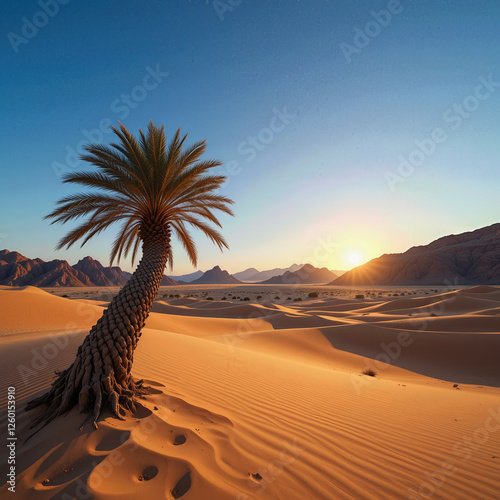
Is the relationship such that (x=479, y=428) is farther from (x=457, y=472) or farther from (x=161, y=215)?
(x=161, y=215)

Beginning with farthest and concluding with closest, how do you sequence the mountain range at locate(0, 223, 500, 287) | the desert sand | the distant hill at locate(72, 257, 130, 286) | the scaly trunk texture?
the distant hill at locate(72, 257, 130, 286) < the mountain range at locate(0, 223, 500, 287) < the scaly trunk texture < the desert sand

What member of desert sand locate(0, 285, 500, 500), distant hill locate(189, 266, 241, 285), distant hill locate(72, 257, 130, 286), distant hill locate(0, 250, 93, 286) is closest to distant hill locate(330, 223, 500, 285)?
desert sand locate(0, 285, 500, 500)

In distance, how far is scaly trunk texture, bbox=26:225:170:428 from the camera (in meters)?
3.57

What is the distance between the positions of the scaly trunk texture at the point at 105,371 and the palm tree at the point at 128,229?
0.04ft

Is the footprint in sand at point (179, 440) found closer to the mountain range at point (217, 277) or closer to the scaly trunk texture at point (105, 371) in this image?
the scaly trunk texture at point (105, 371)

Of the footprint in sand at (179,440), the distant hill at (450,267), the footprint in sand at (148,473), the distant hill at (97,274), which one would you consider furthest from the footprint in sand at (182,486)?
the distant hill at (97,274)

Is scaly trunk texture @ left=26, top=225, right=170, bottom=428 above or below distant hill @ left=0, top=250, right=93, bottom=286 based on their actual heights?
below

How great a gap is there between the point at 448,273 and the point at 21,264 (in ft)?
435

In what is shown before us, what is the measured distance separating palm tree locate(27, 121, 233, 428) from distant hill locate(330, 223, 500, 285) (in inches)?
2925

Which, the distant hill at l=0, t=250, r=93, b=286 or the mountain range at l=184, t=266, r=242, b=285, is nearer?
the distant hill at l=0, t=250, r=93, b=286

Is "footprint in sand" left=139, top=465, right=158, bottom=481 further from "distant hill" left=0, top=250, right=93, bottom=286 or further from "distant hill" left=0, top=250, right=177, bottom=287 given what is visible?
"distant hill" left=0, top=250, right=93, bottom=286

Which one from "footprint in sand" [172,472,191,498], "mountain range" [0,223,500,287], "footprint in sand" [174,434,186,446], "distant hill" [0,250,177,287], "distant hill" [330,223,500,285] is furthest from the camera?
"distant hill" [0,250,177,287]

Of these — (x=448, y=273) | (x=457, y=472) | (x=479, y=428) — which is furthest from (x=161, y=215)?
(x=448, y=273)

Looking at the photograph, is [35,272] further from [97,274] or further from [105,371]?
[105,371]
